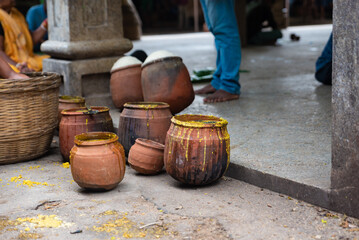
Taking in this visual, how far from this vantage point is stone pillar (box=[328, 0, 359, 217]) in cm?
227

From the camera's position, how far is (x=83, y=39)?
14.7ft

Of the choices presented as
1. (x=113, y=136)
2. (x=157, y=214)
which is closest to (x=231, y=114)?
(x=113, y=136)

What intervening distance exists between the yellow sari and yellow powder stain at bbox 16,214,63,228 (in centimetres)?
288

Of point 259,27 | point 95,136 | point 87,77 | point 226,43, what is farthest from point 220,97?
point 259,27

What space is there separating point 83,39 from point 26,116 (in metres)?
1.23

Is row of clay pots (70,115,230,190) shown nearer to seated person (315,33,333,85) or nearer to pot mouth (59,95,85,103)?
pot mouth (59,95,85,103)

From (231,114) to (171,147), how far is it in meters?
1.34

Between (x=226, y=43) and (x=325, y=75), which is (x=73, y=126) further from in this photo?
(x=325, y=75)

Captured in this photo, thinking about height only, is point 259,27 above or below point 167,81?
above

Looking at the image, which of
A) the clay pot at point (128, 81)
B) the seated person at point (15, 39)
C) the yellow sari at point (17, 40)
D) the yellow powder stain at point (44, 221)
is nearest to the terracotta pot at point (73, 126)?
the clay pot at point (128, 81)

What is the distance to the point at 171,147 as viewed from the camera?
2885 mm

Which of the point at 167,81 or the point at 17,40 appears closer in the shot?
the point at 167,81

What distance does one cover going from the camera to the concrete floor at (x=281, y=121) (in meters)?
2.88

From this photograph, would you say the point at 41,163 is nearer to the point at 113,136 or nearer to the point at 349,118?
the point at 113,136
